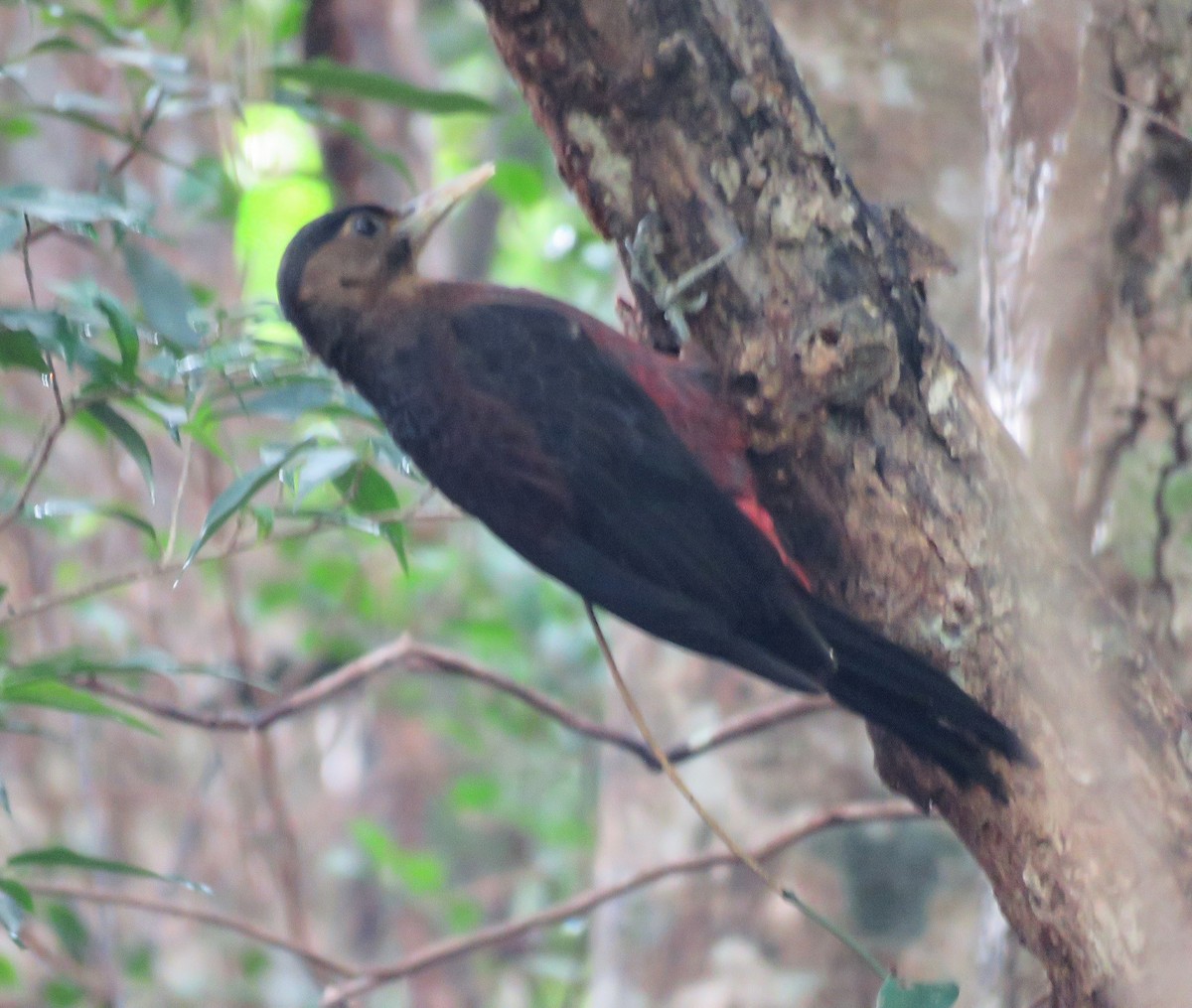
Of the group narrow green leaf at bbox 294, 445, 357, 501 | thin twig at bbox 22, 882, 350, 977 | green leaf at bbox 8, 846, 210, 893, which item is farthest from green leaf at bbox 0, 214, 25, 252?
thin twig at bbox 22, 882, 350, 977

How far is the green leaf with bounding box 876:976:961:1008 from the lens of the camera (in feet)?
5.39

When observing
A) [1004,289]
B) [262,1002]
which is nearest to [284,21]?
[1004,289]

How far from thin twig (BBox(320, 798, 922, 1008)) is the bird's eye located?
1.32 m

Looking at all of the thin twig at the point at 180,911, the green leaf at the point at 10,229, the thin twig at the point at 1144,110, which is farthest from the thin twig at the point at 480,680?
the thin twig at the point at 1144,110

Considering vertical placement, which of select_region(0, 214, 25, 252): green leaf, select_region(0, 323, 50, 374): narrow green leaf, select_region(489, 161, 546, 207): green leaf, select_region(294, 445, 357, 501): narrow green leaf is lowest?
select_region(294, 445, 357, 501): narrow green leaf

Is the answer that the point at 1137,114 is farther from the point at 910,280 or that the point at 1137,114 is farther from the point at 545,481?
the point at 545,481

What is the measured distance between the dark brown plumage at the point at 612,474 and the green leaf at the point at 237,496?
14.2 inches

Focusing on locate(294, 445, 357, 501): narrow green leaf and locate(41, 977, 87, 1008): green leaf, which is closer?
locate(294, 445, 357, 501): narrow green leaf

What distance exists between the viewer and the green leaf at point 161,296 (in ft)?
7.25

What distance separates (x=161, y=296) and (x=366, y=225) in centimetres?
52

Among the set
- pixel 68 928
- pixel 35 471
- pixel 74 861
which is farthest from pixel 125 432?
pixel 68 928

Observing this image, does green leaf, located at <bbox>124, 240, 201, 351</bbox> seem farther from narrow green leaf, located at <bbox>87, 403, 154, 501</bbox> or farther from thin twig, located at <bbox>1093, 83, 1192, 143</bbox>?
thin twig, located at <bbox>1093, 83, 1192, 143</bbox>

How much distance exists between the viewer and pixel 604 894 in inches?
96.6

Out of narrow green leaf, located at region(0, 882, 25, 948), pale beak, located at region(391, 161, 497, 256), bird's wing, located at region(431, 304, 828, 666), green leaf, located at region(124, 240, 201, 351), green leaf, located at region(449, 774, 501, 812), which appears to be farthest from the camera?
green leaf, located at region(449, 774, 501, 812)
